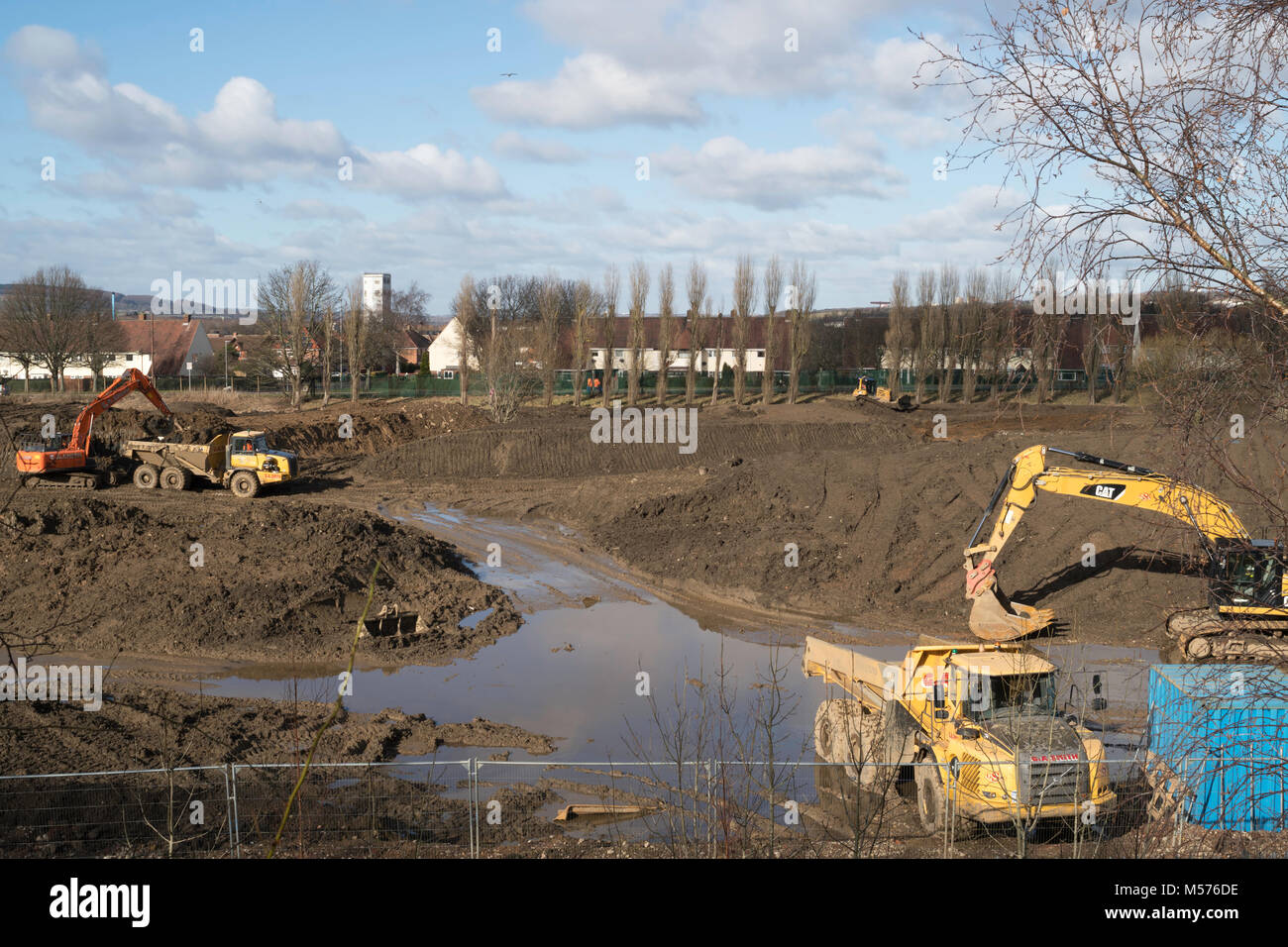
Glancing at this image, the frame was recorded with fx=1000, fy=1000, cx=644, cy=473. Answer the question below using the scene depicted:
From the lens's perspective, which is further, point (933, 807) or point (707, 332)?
point (707, 332)

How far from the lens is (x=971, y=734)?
35.6ft

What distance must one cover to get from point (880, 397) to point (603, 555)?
36.0 meters

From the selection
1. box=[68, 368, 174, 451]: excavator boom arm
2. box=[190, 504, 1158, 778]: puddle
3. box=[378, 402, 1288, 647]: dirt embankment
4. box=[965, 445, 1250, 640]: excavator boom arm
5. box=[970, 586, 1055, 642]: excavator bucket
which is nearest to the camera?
box=[190, 504, 1158, 778]: puddle

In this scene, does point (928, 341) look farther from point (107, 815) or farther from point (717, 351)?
point (107, 815)

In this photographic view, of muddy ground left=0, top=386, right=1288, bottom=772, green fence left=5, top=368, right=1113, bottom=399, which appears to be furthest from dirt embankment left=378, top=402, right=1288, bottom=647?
green fence left=5, top=368, right=1113, bottom=399

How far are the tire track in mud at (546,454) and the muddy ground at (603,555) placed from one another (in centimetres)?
379

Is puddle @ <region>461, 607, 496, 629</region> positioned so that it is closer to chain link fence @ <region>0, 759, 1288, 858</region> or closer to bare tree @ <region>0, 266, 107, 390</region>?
chain link fence @ <region>0, 759, 1288, 858</region>

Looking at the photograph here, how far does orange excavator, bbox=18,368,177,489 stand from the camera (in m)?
32.1

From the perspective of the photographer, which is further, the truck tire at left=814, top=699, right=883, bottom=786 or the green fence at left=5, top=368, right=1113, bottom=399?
the green fence at left=5, top=368, right=1113, bottom=399

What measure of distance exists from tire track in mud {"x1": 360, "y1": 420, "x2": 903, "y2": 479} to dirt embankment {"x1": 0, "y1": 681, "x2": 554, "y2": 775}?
1066 inches

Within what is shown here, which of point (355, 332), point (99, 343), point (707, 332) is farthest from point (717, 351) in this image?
point (99, 343)

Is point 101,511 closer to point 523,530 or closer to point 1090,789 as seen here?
point 523,530

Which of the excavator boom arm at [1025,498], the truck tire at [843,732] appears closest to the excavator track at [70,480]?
the excavator boom arm at [1025,498]

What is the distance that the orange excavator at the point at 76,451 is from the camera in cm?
3212
